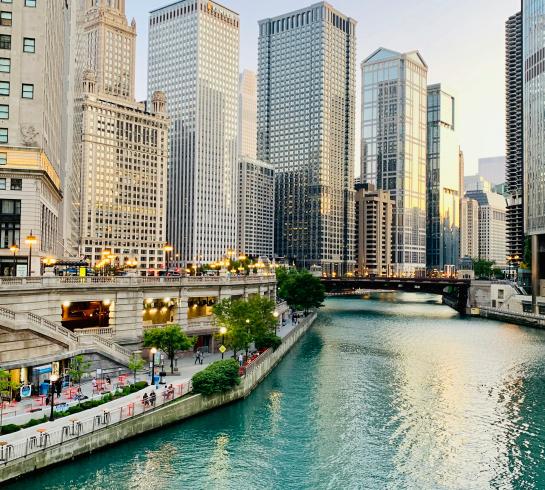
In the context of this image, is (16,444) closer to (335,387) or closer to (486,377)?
(335,387)

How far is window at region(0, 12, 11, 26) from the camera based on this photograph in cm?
5966

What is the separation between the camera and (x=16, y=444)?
31.7 meters

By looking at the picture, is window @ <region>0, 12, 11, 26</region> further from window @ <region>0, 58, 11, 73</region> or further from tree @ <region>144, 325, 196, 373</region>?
tree @ <region>144, 325, 196, 373</region>

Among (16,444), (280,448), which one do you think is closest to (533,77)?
(280,448)

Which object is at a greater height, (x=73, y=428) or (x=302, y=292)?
(x=302, y=292)

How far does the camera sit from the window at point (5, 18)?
5966 cm

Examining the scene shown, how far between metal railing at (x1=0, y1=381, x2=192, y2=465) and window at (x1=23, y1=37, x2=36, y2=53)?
38.6 m

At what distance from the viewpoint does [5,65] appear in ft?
196

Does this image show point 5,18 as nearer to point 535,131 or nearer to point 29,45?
point 29,45

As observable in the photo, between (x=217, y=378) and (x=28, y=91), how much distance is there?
36.7 meters

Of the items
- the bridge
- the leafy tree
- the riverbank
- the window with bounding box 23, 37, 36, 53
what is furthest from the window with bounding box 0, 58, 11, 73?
the bridge

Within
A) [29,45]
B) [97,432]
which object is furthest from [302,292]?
[97,432]

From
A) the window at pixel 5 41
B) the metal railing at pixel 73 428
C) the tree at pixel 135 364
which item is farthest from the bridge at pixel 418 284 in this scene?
the metal railing at pixel 73 428

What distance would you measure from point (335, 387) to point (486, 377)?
Result: 19246mm
